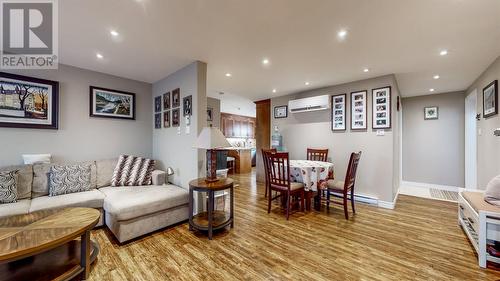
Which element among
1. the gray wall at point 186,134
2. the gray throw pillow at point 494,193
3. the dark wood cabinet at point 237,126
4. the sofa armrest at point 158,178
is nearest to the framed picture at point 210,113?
the dark wood cabinet at point 237,126

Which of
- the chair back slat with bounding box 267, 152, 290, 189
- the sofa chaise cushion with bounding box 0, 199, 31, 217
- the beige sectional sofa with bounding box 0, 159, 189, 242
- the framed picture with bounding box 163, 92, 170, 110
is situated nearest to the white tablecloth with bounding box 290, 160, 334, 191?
the chair back slat with bounding box 267, 152, 290, 189

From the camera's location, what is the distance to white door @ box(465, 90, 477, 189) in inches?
165

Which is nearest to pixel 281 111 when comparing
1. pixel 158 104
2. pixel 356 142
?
pixel 356 142

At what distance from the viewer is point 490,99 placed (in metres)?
2.89

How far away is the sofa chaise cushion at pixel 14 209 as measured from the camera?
1989mm

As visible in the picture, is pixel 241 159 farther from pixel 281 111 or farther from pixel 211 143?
pixel 211 143

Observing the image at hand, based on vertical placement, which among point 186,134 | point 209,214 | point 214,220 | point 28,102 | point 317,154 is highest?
point 28,102

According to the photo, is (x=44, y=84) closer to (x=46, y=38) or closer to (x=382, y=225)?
(x=46, y=38)

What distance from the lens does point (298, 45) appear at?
2.43m

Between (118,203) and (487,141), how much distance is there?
17.7 ft

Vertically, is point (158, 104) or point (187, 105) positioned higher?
point (158, 104)

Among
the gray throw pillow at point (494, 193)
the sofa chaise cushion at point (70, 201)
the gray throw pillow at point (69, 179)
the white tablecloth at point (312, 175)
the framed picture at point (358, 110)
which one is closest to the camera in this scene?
the gray throw pillow at point (494, 193)

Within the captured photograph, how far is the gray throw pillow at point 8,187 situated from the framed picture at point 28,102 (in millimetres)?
785

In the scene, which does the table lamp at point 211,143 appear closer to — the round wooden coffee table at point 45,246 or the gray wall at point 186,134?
the gray wall at point 186,134
